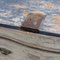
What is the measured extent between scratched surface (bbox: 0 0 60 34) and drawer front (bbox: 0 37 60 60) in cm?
10

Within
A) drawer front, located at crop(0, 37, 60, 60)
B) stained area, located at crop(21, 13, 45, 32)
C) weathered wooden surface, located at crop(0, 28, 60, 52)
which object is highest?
stained area, located at crop(21, 13, 45, 32)

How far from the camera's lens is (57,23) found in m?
0.87

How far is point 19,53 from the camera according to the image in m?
0.90

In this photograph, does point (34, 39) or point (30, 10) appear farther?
point (30, 10)

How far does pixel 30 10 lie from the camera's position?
0.96 meters

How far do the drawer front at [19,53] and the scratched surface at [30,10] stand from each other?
3.8 inches

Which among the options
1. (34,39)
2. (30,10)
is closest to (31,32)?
(34,39)

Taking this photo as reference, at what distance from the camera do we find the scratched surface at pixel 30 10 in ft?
2.86

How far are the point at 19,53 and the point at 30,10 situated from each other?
8.6 inches

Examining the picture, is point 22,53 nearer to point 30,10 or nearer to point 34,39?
point 34,39

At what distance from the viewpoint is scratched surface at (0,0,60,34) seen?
873mm

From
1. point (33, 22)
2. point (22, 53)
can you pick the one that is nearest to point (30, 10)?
point (33, 22)

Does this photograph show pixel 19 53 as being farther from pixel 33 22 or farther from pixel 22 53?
pixel 33 22

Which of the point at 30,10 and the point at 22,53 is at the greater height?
the point at 30,10
